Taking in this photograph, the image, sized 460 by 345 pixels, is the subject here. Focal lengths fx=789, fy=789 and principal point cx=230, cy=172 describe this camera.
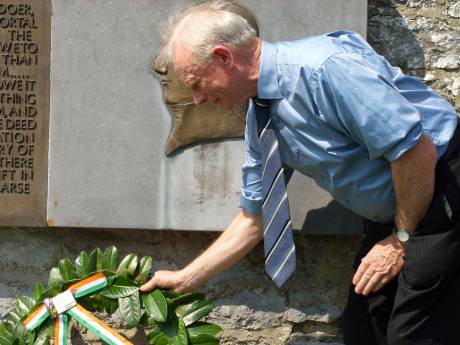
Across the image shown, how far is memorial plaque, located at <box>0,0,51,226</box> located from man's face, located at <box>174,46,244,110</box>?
965mm

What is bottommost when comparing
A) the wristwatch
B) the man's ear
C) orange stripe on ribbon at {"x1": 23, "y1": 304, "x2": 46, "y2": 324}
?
orange stripe on ribbon at {"x1": 23, "y1": 304, "x2": 46, "y2": 324}

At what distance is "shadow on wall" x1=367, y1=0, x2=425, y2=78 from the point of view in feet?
10.4

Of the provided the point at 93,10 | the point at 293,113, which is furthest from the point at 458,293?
the point at 93,10

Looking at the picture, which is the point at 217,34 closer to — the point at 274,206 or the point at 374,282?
the point at 274,206

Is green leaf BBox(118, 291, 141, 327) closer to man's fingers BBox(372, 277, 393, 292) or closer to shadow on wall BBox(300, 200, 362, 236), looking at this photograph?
shadow on wall BBox(300, 200, 362, 236)

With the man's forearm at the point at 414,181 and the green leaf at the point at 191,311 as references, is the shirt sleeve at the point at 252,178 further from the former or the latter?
the man's forearm at the point at 414,181

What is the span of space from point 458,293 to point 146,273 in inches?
43.2

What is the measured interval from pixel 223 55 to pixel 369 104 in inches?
18.0

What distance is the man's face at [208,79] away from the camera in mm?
2283

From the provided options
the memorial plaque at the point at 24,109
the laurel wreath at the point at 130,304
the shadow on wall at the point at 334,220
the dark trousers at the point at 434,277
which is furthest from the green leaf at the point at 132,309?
the dark trousers at the point at 434,277

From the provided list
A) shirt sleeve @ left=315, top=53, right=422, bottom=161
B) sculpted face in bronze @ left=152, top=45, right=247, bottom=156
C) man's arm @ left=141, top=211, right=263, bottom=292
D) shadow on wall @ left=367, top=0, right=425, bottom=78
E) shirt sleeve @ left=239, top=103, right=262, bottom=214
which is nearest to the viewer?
shirt sleeve @ left=315, top=53, right=422, bottom=161

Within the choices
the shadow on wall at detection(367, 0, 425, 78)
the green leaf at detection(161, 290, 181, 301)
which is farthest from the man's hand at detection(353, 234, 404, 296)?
the shadow on wall at detection(367, 0, 425, 78)

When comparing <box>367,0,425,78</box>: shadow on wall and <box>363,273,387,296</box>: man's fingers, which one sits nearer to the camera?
<box>363,273,387,296</box>: man's fingers

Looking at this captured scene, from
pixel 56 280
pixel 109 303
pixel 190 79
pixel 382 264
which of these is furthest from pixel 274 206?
pixel 56 280
